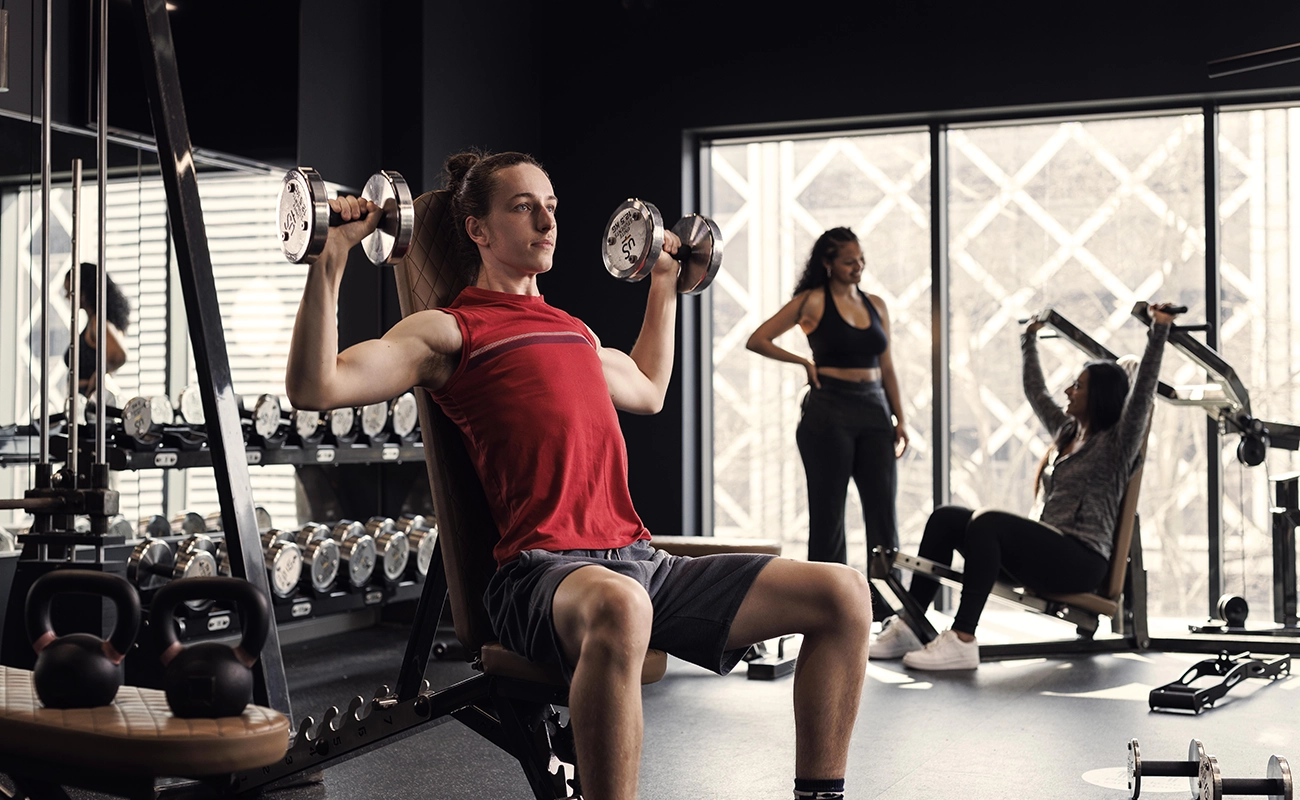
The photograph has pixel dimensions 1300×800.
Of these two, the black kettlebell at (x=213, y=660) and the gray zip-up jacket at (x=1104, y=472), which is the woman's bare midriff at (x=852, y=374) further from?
the black kettlebell at (x=213, y=660)

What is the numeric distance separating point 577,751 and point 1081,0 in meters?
4.29

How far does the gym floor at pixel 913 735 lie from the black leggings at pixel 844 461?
619 millimetres

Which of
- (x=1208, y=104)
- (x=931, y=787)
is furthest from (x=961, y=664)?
(x=1208, y=104)

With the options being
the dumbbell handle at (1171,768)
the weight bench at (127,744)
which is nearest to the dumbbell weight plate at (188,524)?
the weight bench at (127,744)

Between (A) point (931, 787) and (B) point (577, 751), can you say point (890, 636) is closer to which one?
(A) point (931, 787)

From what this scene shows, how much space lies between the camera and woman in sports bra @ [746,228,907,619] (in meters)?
4.49

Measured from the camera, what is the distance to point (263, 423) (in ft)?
12.0

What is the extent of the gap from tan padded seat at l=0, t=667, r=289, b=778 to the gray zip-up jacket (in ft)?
10.2

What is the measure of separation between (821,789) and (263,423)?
2.34m

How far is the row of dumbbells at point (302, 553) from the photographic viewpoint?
3248 millimetres

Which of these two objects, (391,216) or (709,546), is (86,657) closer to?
(391,216)

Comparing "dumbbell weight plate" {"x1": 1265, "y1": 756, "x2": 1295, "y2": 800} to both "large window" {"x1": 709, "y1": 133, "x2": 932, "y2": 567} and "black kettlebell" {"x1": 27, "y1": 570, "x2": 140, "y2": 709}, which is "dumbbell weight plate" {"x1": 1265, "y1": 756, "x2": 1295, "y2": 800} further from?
"large window" {"x1": 709, "y1": 133, "x2": 932, "y2": 567}

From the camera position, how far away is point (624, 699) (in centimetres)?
163

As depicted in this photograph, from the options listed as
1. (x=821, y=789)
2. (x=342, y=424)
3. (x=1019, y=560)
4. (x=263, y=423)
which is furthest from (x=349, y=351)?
(x=1019, y=560)
